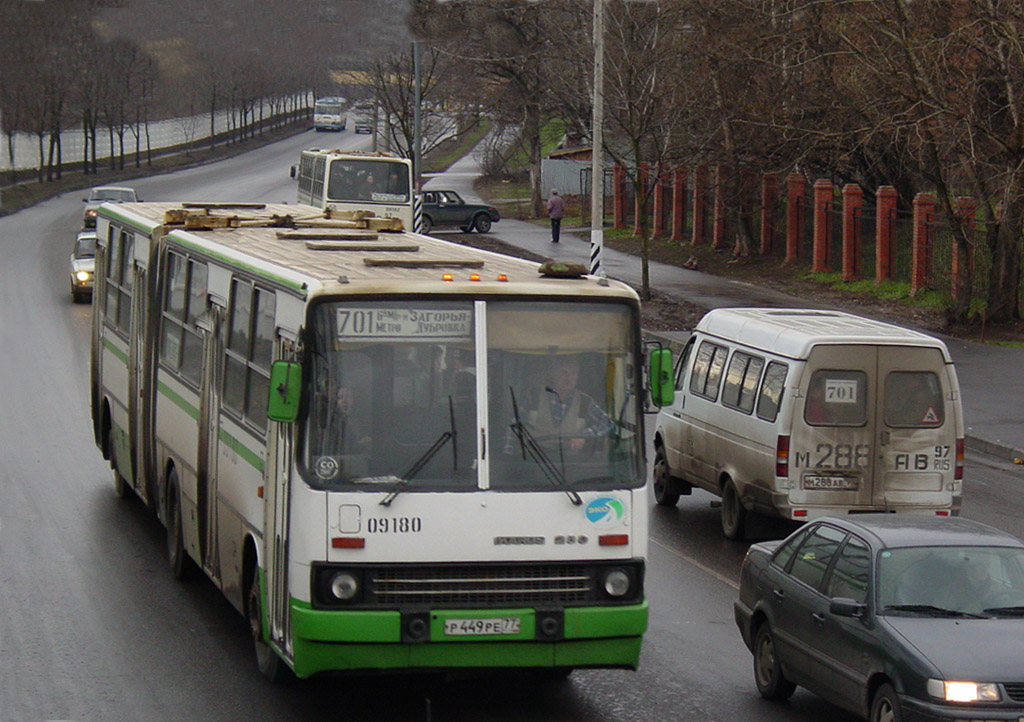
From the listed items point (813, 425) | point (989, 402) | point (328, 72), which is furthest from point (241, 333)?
point (328, 72)

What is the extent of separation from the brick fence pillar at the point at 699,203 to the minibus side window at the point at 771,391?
1314 inches

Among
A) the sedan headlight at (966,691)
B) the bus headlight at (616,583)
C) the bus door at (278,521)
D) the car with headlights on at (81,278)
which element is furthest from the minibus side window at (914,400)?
the car with headlights on at (81,278)

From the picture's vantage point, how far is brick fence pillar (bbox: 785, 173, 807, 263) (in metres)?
41.1

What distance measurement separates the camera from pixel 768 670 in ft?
31.7

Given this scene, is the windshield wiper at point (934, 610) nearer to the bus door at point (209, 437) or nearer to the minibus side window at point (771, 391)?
the bus door at point (209, 437)

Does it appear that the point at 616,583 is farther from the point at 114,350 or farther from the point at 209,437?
the point at 114,350

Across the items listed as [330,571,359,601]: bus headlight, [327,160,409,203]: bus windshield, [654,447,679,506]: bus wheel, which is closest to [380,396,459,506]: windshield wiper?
[330,571,359,601]: bus headlight

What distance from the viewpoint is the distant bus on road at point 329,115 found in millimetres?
120188

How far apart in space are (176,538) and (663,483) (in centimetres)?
605

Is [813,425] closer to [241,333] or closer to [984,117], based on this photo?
[241,333]

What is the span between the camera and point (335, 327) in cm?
849

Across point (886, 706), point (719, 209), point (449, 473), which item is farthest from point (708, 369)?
point (719, 209)

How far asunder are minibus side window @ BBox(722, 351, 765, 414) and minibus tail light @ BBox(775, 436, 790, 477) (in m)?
0.78

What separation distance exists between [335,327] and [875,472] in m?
7.13
